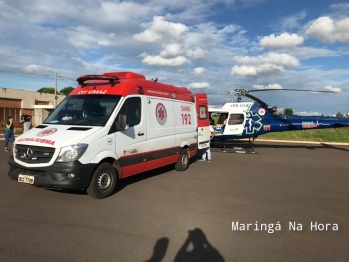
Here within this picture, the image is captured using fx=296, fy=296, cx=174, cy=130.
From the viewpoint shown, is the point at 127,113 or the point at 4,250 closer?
the point at 4,250

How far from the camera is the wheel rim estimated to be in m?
5.98

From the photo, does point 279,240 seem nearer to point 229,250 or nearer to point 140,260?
point 229,250

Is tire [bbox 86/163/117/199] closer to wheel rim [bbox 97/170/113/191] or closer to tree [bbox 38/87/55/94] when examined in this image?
wheel rim [bbox 97/170/113/191]

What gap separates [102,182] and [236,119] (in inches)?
414

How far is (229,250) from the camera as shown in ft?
13.0

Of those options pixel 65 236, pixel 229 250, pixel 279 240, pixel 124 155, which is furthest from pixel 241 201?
pixel 65 236

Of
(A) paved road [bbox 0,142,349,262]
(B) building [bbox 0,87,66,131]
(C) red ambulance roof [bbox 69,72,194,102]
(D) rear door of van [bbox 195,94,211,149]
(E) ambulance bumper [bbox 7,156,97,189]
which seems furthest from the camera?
(B) building [bbox 0,87,66,131]

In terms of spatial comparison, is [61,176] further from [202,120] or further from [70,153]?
[202,120]

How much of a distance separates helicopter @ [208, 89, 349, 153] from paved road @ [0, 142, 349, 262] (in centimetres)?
717

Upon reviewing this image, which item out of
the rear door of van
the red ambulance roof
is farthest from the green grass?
the red ambulance roof

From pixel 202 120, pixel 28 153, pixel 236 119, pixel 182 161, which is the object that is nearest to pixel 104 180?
pixel 28 153

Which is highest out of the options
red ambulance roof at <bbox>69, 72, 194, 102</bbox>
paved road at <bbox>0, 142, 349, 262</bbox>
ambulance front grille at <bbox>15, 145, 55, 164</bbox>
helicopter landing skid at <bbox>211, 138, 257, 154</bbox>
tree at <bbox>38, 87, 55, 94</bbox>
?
tree at <bbox>38, 87, 55, 94</bbox>

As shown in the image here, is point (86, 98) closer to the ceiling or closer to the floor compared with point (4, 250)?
closer to the ceiling

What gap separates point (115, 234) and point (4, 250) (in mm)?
1428
